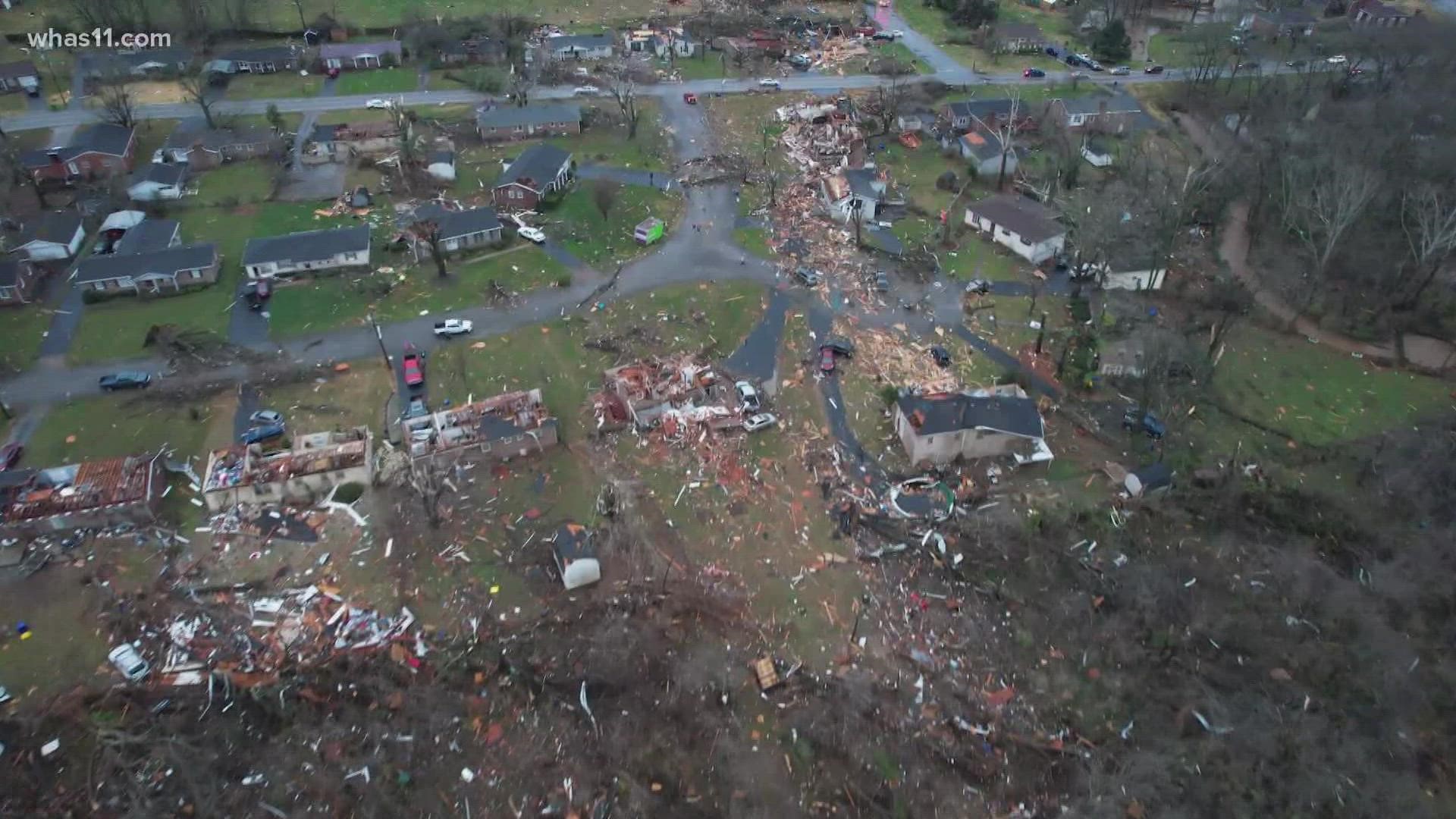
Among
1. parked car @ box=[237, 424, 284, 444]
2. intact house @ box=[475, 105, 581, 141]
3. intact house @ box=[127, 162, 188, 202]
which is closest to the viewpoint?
parked car @ box=[237, 424, 284, 444]

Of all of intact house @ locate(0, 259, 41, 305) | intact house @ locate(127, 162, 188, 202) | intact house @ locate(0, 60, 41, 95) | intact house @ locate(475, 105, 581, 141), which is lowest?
intact house @ locate(0, 259, 41, 305)

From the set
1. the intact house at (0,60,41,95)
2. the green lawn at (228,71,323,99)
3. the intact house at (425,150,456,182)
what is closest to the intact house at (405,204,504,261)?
the intact house at (425,150,456,182)

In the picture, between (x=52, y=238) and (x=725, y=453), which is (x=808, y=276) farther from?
(x=52, y=238)

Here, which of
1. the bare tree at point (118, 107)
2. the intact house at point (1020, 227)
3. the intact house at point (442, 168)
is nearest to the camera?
the intact house at point (1020, 227)

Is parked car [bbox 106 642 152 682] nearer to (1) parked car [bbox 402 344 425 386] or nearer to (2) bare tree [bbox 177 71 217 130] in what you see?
(1) parked car [bbox 402 344 425 386]

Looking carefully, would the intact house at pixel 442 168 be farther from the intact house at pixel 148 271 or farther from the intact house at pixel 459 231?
the intact house at pixel 148 271

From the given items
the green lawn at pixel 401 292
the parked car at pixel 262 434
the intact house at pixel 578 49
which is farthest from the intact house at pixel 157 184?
the intact house at pixel 578 49

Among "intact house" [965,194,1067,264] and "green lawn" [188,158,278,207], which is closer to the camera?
"intact house" [965,194,1067,264]
